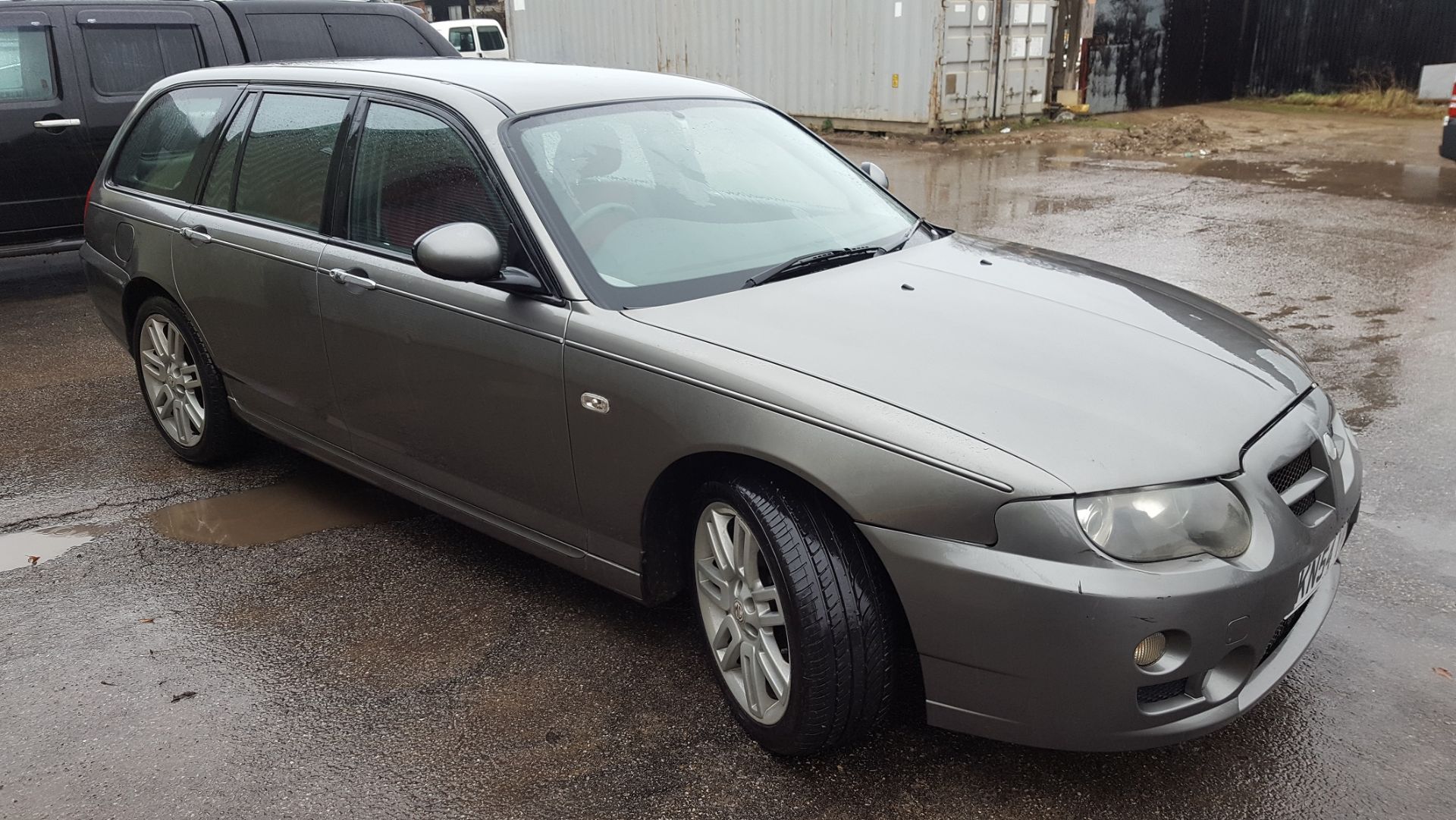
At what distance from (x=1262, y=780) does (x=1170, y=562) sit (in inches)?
30.0

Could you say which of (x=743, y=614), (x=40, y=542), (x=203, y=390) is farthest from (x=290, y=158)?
(x=743, y=614)

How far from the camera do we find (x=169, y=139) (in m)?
4.89

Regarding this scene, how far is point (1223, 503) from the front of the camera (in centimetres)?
250

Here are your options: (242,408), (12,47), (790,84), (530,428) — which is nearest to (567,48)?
(790,84)

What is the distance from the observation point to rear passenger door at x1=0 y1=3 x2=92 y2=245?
7.86 meters

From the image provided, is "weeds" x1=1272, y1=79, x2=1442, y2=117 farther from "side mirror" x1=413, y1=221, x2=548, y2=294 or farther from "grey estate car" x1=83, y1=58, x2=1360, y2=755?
"side mirror" x1=413, y1=221, x2=548, y2=294

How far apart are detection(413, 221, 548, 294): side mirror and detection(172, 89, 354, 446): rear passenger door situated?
0.96m

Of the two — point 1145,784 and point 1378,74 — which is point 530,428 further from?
point 1378,74

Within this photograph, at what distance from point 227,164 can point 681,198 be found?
82.6 inches

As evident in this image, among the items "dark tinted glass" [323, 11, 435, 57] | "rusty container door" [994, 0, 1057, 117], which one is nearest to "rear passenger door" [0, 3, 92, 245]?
"dark tinted glass" [323, 11, 435, 57]

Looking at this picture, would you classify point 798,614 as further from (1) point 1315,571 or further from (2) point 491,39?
(2) point 491,39

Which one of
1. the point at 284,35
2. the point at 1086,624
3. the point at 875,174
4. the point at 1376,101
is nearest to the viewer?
the point at 1086,624

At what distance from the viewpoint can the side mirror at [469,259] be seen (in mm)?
3162

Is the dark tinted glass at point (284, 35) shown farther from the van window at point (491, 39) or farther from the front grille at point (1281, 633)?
the van window at point (491, 39)
